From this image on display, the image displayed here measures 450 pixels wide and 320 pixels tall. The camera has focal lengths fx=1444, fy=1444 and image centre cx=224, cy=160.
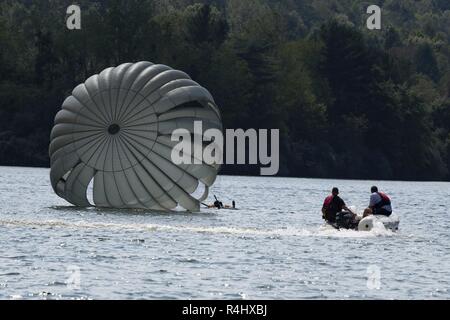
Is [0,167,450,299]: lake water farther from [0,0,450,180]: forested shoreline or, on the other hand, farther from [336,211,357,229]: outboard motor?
[0,0,450,180]: forested shoreline

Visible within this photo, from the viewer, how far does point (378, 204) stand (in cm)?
5281

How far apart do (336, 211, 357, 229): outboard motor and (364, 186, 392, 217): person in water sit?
2.02 feet

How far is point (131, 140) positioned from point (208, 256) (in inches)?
685

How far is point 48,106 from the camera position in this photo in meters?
142

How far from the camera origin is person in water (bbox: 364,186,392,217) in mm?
52594

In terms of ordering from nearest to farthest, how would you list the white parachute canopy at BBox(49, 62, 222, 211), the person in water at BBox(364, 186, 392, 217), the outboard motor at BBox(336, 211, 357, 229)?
1. the person in water at BBox(364, 186, 392, 217)
2. the outboard motor at BBox(336, 211, 357, 229)
3. the white parachute canopy at BBox(49, 62, 222, 211)

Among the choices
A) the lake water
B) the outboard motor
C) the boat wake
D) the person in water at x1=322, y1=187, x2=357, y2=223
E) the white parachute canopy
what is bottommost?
the lake water

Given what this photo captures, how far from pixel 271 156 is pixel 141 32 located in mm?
19327

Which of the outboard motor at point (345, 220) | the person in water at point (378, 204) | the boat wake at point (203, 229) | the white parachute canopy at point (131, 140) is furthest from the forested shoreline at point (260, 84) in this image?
the person in water at point (378, 204)

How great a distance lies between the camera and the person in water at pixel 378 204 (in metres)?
52.6

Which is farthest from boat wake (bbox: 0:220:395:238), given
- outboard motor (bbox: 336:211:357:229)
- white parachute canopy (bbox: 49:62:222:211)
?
white parachute canopy (bbox: 49:62:222:211)

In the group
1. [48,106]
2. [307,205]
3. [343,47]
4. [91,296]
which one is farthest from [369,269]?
[343,47]

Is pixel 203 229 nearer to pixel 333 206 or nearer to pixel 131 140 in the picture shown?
pixel 333 206
